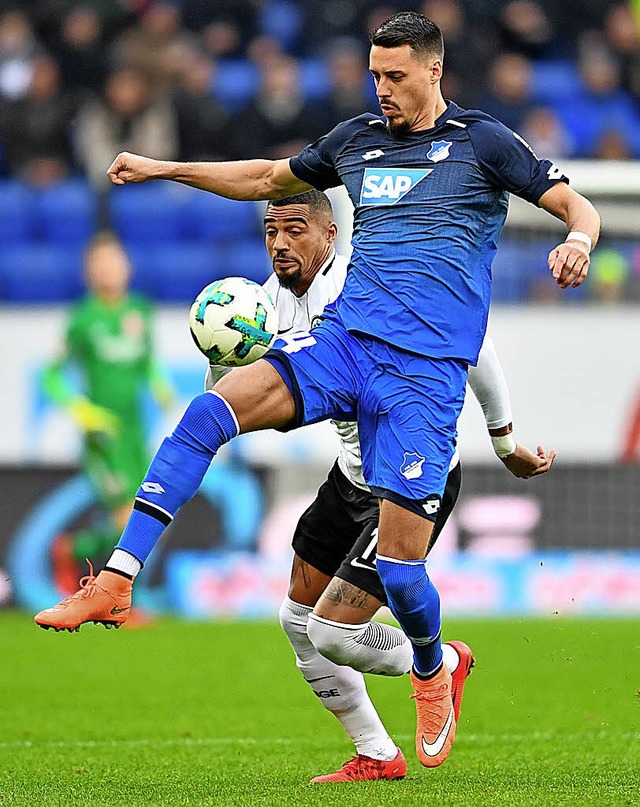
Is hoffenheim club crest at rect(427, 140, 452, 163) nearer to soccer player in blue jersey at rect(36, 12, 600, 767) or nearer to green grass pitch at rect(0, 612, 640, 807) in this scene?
soccer player in blue jersey at rect(36, 12, 600, 767)

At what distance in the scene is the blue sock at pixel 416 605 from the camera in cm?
549

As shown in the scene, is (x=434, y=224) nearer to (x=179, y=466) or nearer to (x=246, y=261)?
(x=179, y=466)

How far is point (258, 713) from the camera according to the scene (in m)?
8.23

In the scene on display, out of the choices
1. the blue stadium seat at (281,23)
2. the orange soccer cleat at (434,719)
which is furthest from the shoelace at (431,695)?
the blue stadium seat at (281,23)

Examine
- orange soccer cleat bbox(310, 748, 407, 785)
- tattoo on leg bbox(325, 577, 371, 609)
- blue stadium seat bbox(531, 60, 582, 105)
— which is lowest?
blue stadium seat bbox(531, 60, 582, 105)

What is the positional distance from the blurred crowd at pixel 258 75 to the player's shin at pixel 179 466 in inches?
423

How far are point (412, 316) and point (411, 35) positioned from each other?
3.48 ft

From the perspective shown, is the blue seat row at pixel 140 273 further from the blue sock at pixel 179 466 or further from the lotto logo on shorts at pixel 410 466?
the blue sock at pixel 179 466

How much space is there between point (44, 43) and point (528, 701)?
1132 centimetres

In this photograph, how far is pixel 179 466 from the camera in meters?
5.23

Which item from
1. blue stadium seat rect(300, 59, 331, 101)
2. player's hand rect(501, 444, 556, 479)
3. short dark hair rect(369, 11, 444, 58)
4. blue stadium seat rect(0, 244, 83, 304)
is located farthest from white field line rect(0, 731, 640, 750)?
blue stadium seat rect(300, 59, 331, 101)

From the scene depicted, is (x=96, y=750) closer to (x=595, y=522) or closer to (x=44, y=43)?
(x=595, y=522)

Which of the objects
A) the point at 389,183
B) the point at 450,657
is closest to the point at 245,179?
the point at 389,183

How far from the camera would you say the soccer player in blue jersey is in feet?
17.9
